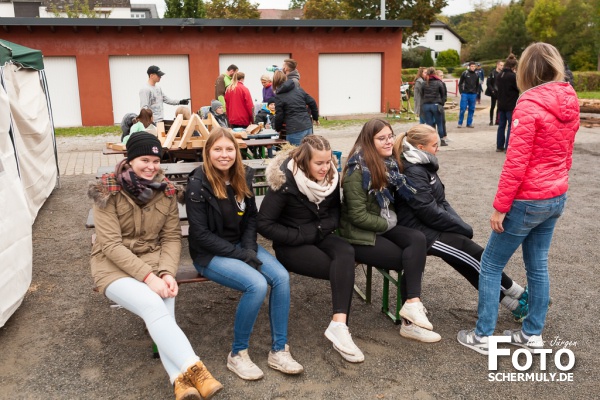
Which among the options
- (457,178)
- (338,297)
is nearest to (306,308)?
(338,297)

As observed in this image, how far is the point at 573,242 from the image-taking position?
225 inches

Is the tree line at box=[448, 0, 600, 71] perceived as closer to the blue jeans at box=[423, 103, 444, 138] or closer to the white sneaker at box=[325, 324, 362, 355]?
the blue jeans at box=[423, 103, 444, 138]

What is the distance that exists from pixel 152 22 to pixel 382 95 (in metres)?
→ 8.72

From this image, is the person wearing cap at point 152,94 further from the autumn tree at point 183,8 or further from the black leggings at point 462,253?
the autumn tree at point 183,8

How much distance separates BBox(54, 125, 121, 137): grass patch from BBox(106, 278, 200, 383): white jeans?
13809mm

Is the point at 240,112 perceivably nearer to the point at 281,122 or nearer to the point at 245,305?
the point at 281,122

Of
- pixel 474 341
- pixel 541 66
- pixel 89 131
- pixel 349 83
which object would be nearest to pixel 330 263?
pixel 474 341

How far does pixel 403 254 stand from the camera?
3707 mm

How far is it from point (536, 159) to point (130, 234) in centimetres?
243

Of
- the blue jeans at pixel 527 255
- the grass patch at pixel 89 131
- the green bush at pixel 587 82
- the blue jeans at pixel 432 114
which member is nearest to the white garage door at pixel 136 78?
the grass patch at pixel 89 131

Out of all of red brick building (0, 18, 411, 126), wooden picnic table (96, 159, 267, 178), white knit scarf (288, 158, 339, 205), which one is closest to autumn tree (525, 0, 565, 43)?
red brick building (0, 18, 411, 126)

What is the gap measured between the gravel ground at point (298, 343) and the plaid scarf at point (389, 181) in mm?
900

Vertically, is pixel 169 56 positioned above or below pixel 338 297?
above

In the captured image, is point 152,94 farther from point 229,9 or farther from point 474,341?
point 229,9
